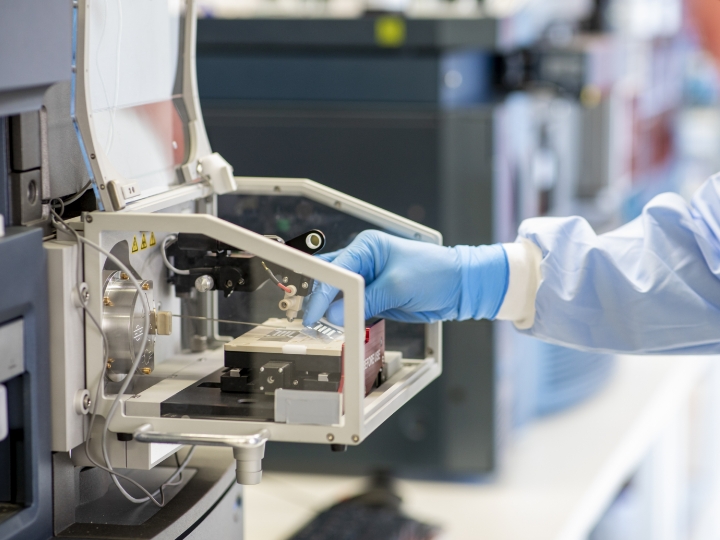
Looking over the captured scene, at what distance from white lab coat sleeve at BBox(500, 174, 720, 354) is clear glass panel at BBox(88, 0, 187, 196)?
47cm

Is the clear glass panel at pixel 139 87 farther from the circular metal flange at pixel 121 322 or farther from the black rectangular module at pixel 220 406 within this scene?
the black rectangular module at pixel 220 406

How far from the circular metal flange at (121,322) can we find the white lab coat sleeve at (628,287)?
20.0 inches

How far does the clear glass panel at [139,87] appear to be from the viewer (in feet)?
3.21

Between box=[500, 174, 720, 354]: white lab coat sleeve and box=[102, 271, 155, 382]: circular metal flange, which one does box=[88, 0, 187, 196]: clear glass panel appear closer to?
box=[102, 271, 155, 382]: circular metal flange

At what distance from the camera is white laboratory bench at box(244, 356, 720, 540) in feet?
6.78

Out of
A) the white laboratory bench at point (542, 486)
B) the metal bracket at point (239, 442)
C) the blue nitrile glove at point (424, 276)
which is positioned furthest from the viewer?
the white laboratory bench at point (542, 486)

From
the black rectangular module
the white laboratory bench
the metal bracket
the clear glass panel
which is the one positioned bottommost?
the white laboratory bench

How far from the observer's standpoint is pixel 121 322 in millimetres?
969

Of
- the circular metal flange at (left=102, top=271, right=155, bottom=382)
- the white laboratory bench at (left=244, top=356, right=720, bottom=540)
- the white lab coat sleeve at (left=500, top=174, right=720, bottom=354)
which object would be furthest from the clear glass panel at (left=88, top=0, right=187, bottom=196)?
the white laboratory bench at (left=244, top=356, right=720, bottom=540)

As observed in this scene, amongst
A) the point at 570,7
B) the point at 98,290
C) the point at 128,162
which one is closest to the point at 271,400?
the point at 98,290

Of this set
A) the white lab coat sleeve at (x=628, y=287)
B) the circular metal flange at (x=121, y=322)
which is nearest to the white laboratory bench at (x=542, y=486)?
the white lab coat sleeve at (x=628, y=287)

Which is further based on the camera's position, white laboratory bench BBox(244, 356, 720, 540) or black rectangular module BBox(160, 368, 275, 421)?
white laboratory bench BBox(244, 356, 720, 540)

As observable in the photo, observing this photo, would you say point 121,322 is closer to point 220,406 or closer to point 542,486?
point 220,406

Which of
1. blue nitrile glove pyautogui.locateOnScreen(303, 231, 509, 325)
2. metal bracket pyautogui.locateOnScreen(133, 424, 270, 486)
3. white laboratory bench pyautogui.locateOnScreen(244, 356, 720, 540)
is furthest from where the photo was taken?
white laboratory bench pyautogui.locateOnScreen(244, 356, 720, 540)
